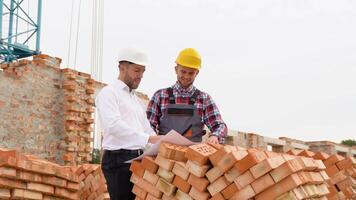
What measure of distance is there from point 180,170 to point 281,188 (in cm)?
58

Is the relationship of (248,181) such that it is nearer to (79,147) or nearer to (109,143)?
(109,143)

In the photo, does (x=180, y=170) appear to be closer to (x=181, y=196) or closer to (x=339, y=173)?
(x=181, y=196)

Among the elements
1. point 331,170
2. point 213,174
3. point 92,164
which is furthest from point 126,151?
point 331,170

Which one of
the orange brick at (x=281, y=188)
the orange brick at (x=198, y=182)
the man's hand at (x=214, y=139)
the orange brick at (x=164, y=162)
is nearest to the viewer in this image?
the orange brick at (x=281, y=188)

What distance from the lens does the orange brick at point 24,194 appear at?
3.58 metres

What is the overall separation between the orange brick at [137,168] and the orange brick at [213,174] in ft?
1.44

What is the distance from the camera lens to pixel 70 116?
396 inches

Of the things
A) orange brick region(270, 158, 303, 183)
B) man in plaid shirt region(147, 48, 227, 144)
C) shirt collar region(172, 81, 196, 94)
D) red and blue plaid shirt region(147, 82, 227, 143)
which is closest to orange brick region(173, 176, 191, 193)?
orange brick region(270, 158, 303, 183)

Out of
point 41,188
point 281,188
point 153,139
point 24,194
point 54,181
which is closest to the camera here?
point 281,188

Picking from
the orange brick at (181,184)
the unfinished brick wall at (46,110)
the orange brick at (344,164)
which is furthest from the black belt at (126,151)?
the unfinished brick wall at (46,110)

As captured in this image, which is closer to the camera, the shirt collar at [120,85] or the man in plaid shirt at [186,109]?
the shirt collar at [120,85]

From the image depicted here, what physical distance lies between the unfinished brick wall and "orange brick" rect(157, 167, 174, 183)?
21.7 ft

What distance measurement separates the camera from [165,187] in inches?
111

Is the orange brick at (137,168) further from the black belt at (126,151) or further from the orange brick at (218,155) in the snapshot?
the orange brick at (218,155)
